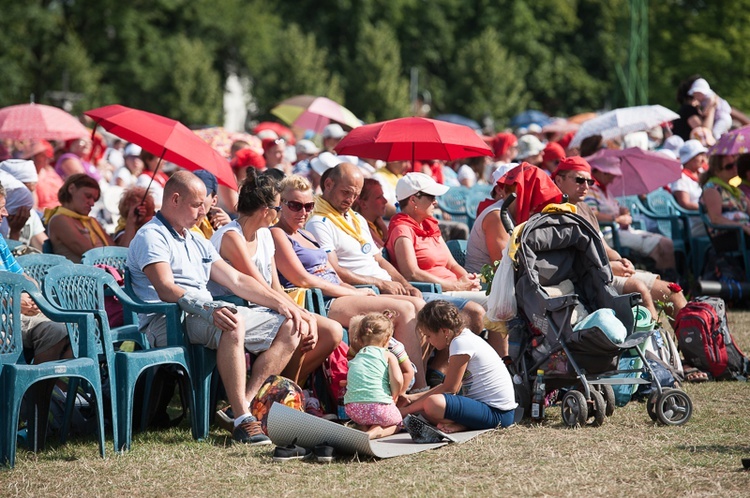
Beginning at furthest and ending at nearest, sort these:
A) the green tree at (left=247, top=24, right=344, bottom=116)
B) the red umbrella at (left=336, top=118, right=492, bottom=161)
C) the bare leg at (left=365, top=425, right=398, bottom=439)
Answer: the green tree at (left=247, top=24, right=344, bottom=116) → the red umbrella at (left=336, top=118, right=492, bottom=161) → the bare leg at (left=365, top=425, right=398, bottom=439)

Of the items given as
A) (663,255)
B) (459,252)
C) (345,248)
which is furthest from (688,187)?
(345,248)

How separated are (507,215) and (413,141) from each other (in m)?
2.31

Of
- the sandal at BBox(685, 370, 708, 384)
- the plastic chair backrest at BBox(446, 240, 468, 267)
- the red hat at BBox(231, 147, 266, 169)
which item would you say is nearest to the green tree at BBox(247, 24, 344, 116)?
the red hat at BBox(231, 147, 266, 169)

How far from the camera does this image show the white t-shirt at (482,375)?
20.4 ft

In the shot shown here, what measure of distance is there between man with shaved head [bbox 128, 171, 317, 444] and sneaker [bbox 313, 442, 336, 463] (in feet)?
1.94

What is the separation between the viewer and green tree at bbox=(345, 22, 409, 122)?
38562mm

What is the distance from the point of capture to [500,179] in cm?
829

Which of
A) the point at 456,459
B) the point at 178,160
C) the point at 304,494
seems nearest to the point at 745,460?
the point at 456,459

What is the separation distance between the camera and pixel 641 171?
1232 centimetres

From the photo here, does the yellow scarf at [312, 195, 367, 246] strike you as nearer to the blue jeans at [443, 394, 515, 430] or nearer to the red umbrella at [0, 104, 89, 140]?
the blue jeans at [443, 394, 515, 430]

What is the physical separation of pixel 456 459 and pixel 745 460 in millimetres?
1346

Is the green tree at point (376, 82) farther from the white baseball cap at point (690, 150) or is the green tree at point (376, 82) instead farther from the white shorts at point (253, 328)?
the white shorts at point (253, 328)

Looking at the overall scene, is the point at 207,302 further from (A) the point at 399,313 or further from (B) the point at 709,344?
(B) the point at 709,344

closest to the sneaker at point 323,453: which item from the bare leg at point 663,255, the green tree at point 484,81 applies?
the bare leg at point 663,255
